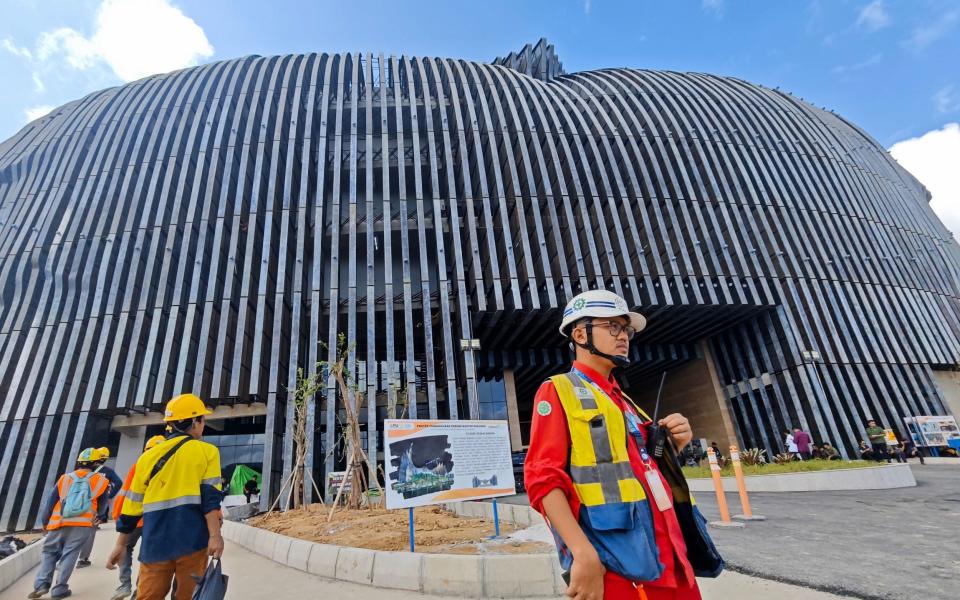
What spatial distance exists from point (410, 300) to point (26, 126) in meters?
26.3

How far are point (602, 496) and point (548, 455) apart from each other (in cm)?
23

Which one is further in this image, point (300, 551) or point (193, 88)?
point (193, 88)

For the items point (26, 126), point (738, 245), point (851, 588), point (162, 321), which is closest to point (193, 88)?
point (26, 126)

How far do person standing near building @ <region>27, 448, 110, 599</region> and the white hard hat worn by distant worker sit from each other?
6.59 meters

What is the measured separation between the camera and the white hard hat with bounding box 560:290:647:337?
2.07 meters

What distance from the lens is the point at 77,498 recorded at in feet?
18.6

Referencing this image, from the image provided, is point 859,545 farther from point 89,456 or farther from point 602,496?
point 89,456

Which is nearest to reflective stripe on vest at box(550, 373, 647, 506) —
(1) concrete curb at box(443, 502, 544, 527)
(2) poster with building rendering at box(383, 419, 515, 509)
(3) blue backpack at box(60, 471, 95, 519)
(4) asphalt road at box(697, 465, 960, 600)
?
(4) asphalt road at box(697, 465, 960, 600)

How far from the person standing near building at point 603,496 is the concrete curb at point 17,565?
8.18m

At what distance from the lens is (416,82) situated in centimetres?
2452

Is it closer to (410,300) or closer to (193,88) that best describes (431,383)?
(410,300)

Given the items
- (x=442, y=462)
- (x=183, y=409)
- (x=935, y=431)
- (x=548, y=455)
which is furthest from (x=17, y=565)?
(x=935, y=431)

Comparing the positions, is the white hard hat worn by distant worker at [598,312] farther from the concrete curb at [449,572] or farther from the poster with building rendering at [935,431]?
the poster with building rendering at [935,431]

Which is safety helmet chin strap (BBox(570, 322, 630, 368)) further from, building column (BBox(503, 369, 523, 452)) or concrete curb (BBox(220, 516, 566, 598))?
building column (BBox(503, 369, 523, 452))
